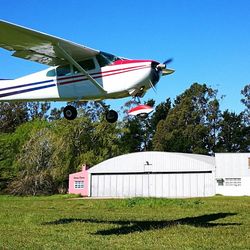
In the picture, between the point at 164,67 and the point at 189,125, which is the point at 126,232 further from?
the point at 189,125

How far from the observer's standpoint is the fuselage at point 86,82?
49.6 ft

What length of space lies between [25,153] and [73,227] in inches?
1583

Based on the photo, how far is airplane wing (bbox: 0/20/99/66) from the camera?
13852mm

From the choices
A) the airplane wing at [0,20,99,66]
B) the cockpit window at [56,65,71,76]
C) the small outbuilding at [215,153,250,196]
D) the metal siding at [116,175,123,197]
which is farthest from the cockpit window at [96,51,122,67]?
the metal siding at [116,175,123,197]

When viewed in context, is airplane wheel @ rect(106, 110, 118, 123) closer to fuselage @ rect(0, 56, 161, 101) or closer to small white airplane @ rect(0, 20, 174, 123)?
small white airplane @ rect(0, 20, 174, 123)

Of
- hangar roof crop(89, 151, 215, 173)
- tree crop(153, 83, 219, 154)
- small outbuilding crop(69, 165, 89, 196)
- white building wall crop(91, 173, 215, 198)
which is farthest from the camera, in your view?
tree crop(153, 83, 219, 154)

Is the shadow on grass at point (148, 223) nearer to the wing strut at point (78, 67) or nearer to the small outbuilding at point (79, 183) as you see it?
the wing strut at point (78, 67)

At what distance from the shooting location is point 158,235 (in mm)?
16125

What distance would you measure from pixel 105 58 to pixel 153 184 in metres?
38.7

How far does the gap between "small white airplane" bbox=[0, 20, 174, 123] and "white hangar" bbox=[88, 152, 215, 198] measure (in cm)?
3625

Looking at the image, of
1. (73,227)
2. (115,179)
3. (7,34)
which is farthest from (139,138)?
(7,34)

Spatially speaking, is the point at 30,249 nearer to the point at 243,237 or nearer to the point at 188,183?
the point at 243,237

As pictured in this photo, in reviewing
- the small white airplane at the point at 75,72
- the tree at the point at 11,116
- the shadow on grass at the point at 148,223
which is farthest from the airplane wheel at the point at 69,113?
the tree at the point at 11,116

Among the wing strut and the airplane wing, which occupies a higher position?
the airplane wing
